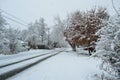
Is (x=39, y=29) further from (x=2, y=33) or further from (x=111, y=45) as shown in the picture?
(x=111, y=45)

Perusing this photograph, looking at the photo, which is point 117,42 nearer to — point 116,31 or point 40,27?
point 116,31

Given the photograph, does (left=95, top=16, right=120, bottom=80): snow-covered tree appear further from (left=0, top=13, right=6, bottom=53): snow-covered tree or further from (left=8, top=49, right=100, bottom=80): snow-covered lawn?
(left=0, top=13, right=6, bottom=53): snow-covered tree

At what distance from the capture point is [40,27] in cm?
7069

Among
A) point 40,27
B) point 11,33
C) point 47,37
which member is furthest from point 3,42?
point 47,37

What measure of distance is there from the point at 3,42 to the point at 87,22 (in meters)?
11.8

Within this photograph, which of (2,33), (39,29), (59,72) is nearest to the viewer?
(59,72)

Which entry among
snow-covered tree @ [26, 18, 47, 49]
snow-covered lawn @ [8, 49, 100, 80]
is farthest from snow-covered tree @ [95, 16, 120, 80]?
snow-covered tree @ [26, 18, 47, 49]

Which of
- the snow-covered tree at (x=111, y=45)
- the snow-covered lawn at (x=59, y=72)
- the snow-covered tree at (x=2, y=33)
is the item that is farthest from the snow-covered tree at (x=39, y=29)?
the snow-covered tree at (x=111, y=45)

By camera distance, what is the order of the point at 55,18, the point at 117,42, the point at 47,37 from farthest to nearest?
the point at 47,37
the point at 55,18
the point at 117,42

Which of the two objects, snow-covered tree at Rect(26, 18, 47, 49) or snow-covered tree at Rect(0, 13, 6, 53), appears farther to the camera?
snow-covered tree at Rect(26, 18, 47, 49)

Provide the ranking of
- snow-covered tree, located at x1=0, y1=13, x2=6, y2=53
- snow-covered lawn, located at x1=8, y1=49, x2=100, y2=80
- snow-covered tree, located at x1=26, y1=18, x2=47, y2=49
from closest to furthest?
snow-covered lawn, located at x1=8, y1=49, x2=100, y2=80 → snow-covered tree, located at x1=0, y1=13, x2=6, y2=53 → snow-covered tree, located at x1=26, y1=18, x2=47, y2=49

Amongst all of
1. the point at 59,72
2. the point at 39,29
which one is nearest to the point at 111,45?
the point at 59,72

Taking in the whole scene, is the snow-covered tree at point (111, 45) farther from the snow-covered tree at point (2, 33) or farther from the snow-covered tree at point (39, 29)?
the snow-covered tree at point (39, 29)

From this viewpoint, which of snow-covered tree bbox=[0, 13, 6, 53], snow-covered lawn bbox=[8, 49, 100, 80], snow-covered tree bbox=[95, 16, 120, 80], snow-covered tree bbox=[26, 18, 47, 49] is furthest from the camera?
snow-covered tree bbox=[26, 18, 47, 49]
